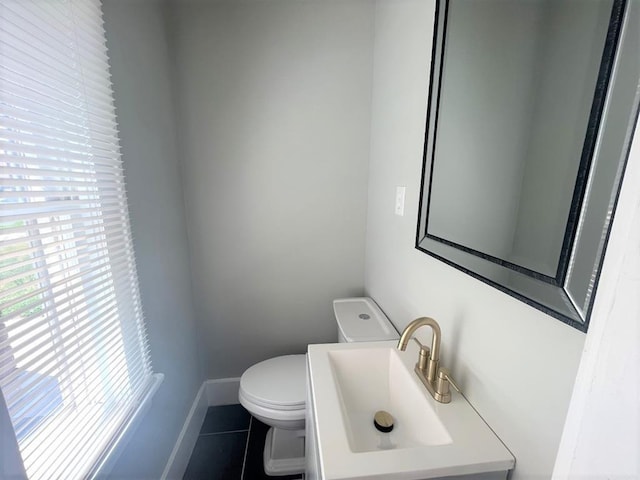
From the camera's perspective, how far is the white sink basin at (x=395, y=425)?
581mm

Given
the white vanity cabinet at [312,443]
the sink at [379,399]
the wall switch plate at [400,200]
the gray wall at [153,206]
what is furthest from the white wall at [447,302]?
the gray wall at [153,206]

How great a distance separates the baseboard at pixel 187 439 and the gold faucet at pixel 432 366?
1.23 m

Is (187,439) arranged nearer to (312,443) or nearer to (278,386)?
(278,386)

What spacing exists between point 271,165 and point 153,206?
0.62 metres

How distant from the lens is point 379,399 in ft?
3.06

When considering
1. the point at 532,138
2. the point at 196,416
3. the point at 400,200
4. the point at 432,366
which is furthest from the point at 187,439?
the point at 532,138

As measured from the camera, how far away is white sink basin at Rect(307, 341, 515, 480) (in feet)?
1.90

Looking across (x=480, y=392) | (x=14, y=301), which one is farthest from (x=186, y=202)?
(x=480, y=392)

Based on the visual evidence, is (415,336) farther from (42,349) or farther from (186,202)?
(186,202)

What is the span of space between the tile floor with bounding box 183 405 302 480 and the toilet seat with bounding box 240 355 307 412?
0.44 metres

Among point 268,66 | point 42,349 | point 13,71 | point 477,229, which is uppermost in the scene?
point 268,66

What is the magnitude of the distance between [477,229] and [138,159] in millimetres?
1203

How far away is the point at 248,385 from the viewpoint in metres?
1.32

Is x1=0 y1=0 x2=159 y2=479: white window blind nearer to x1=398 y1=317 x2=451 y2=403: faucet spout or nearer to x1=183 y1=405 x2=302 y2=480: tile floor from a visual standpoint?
x1=183 y1=405 x2=302 y2=480: tile floor
